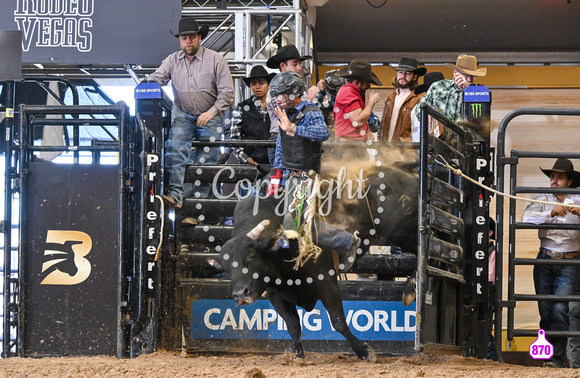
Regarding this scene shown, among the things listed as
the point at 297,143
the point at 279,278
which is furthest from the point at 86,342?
the point at 297,143

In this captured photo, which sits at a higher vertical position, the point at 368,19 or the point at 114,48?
the point at 368,19

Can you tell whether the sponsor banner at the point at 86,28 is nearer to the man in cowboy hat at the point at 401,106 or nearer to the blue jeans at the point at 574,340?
the man in cowboy hat at the point at 401,106

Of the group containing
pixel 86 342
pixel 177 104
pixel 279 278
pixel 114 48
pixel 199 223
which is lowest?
pixel 86 342

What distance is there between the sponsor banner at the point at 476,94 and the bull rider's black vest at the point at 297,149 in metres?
1.21

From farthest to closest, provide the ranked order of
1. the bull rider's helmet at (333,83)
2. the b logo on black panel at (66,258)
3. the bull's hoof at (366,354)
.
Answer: the bull rider's helmet at (333,83) < the b logo on black panel at (66,258) < the bull's hoof at (366,354)

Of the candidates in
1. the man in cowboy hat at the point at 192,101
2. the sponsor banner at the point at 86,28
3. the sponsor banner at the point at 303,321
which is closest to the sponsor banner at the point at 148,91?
the man in cowboy hat at the point at 192,101

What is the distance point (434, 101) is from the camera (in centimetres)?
596

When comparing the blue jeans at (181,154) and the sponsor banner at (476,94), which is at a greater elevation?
the sponsor banner at (476,94)

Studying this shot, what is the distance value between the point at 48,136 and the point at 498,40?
23.8ft

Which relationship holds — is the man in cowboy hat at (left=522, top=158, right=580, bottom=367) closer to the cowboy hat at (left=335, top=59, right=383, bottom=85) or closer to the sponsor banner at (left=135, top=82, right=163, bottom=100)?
the cowboy hat at (left=335, top=59, right=383, bottom=85)

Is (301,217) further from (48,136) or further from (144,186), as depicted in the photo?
(48,136)

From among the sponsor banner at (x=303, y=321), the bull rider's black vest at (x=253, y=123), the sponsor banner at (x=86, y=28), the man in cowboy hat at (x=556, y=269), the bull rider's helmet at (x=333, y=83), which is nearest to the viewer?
the sponsor banner at (x=303, y=321)

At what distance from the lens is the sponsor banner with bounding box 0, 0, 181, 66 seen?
27.5 feet

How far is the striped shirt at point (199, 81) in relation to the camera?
6.36 meters
